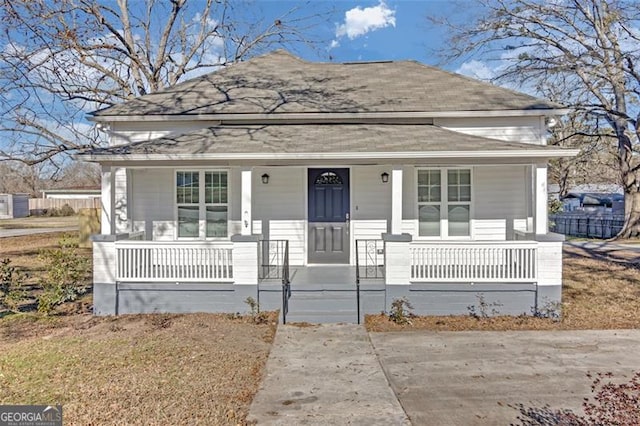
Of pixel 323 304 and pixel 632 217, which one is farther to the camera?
pixel 632 217

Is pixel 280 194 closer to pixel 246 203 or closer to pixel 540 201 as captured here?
pixel 246 203

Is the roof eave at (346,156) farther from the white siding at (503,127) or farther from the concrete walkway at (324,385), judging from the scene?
the concrete walkway at (324,385)

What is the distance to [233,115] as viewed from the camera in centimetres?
905

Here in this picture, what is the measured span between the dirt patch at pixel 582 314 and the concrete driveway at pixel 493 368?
0.34 metres

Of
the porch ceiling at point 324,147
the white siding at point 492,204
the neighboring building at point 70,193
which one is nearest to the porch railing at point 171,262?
the porch ceiling at point 324,147

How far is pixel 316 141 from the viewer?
8094 millimetres

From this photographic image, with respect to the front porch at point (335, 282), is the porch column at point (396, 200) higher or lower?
higher

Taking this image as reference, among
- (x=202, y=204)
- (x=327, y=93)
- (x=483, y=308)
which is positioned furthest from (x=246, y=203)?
(x=483, y=308)

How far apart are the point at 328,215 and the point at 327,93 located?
3201 mm

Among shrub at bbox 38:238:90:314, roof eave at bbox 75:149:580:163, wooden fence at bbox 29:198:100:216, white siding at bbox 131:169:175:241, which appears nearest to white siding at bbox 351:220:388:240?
roof eave at bbox 75:149:580:163

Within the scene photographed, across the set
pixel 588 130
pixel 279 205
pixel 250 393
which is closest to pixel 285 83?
pixel 279 205

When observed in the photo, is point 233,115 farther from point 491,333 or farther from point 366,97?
point 491,333

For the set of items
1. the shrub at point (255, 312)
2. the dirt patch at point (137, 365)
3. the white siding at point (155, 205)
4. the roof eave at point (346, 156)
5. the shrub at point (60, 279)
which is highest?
the roof eave at point (346, 156)

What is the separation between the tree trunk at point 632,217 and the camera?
20703 millimetres
